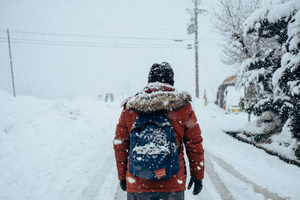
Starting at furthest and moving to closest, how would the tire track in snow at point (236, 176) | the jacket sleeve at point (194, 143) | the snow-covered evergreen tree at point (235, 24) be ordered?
the snow-covered evergreen tree at point (235, 24) < the tire track in snow at point (236, 176) < the jacket sleeve at point (194, 143)

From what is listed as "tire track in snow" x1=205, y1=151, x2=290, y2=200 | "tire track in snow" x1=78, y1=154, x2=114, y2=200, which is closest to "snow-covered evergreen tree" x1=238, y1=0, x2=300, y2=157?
"tire track in snow" x1=205, y1=151, x2=290, y2=200

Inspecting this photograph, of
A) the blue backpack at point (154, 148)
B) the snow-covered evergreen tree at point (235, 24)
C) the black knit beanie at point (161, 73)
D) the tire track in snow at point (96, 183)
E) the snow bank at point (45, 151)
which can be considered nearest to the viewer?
the blue backpack at point (154, 148)

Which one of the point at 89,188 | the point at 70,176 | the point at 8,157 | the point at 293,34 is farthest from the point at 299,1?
the point at 8,157

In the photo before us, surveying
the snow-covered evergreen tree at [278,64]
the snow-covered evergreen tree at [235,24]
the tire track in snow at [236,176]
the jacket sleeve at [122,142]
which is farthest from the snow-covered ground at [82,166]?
the snow-covered evergreen tree at [235,24]

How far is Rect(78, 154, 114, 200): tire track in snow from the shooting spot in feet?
11.8

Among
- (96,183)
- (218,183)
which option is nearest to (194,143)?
(218,183)

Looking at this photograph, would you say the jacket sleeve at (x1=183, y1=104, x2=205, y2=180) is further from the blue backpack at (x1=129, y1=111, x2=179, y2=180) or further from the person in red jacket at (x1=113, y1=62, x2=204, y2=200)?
the blue backpack at (x1=129, y1=111, x2=179, y2=180)

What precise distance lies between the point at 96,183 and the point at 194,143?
3.09 metres

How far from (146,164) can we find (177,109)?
0.59m

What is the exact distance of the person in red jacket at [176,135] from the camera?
1745 mm

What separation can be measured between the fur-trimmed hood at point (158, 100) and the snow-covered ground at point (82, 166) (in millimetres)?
2570

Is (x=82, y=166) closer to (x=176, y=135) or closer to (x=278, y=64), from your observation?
(x=176, y=135)

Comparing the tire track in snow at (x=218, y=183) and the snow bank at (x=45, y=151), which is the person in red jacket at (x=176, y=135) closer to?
the tire track in snow at (x=218, y=183)

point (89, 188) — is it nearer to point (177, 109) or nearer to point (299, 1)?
point (177, 109)
